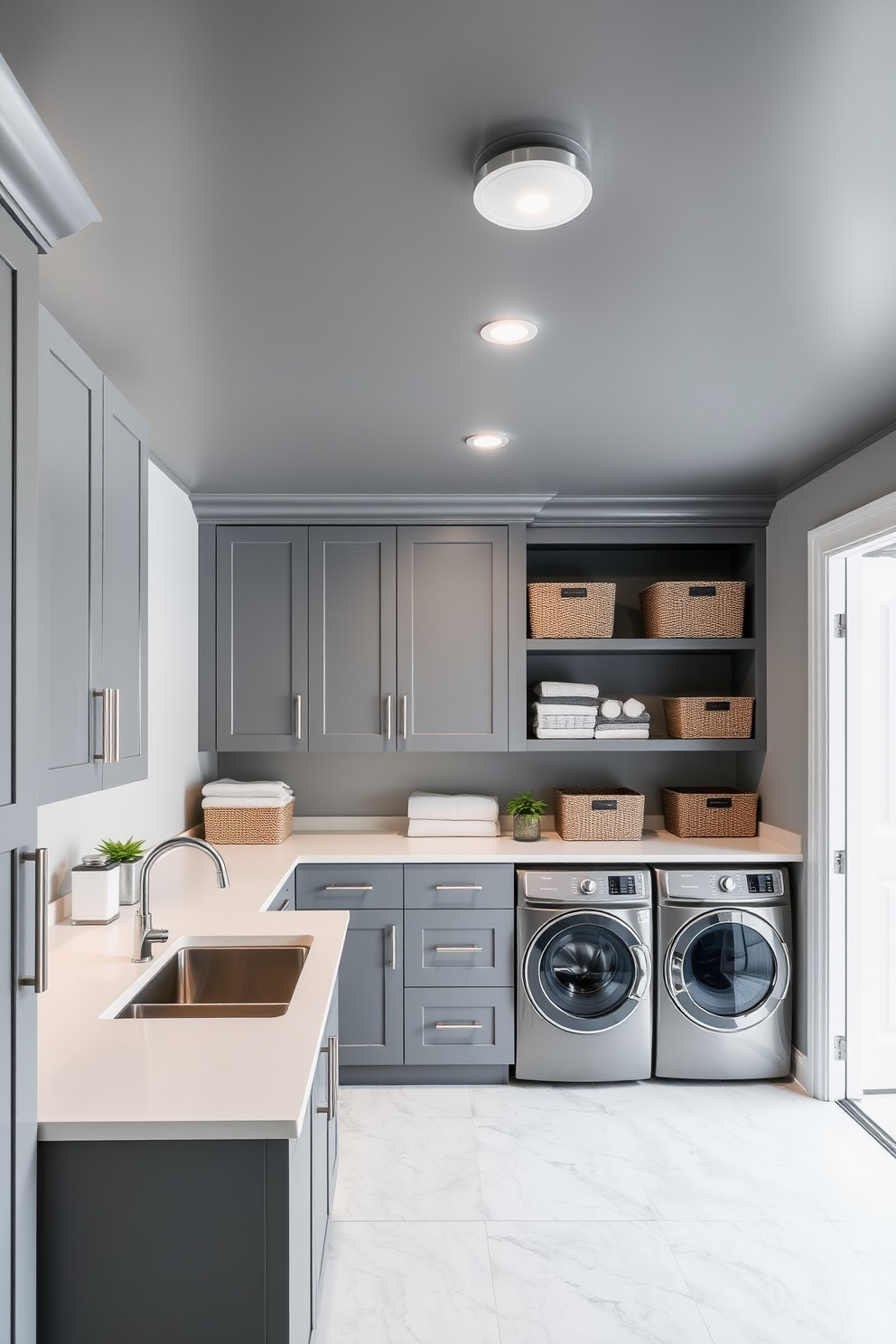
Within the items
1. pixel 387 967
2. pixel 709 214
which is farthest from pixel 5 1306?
pixel 387 967

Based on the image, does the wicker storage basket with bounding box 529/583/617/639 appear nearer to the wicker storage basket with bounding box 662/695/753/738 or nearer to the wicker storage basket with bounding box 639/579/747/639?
the wicker storage basket with bounding box 639/579/747/639

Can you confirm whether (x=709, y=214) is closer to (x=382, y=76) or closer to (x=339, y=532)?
(x=382, y=76)

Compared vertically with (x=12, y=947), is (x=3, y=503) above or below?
above

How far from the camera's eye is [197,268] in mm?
1858

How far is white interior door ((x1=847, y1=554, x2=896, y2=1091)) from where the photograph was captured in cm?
334

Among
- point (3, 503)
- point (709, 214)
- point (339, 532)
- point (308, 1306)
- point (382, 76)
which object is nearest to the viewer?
Result: point (3, 503)

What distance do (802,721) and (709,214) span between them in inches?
92.0

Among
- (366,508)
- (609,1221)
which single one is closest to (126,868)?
(609,1221)

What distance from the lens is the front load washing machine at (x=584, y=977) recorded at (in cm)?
355

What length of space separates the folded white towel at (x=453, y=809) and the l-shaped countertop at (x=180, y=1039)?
857 millimetres

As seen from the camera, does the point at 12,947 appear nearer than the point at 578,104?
Yes

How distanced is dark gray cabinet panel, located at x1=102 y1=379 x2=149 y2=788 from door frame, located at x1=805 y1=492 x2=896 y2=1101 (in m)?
2.41

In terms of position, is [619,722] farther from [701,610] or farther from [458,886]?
[458,886]

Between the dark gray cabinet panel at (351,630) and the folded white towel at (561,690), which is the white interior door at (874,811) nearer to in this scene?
the folded white towel at (561,690)
